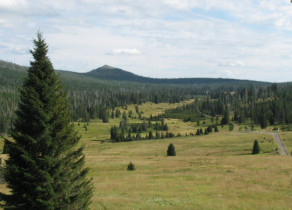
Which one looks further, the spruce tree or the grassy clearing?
the grassy clearing

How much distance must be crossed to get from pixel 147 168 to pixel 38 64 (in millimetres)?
35356

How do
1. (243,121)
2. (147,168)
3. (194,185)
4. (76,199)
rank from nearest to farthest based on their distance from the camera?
1. (76,199)
2. (194,185)
3. (147,168)
4. (243,121)

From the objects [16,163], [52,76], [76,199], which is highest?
[52,76]

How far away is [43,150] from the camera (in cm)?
1476

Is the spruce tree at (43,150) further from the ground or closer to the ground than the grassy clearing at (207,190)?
further from the ground

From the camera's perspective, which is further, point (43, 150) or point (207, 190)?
point (207, 190)

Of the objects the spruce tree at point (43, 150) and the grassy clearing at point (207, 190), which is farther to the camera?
the grassy clearing at point (207, 190)

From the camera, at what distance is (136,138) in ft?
441

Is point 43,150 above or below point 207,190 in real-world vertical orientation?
above

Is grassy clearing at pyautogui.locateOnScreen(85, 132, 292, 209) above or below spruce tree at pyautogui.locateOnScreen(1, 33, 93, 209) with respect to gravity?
below

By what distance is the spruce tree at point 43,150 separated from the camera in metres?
14.1

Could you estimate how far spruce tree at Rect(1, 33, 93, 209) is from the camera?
1405 centimetres

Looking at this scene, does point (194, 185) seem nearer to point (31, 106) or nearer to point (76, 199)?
point (76, 199)

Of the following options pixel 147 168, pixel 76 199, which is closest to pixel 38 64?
pixel 76 199
